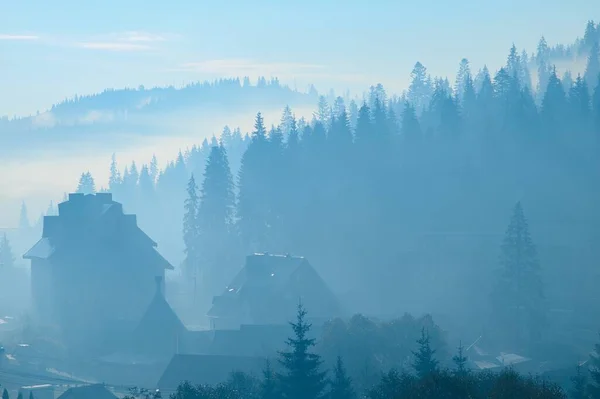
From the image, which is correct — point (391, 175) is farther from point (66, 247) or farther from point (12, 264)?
point (12, 264)

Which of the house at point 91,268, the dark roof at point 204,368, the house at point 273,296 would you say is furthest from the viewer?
the house at point 91,268

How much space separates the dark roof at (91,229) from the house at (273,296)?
1307cm

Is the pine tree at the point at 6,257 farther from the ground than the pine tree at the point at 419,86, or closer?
closer

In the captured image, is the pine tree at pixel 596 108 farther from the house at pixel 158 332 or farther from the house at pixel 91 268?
the house at pixel 158 332

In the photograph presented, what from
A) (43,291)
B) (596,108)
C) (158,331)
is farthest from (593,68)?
(158,331)

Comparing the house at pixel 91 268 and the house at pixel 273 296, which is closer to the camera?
the house at pixel 273 296

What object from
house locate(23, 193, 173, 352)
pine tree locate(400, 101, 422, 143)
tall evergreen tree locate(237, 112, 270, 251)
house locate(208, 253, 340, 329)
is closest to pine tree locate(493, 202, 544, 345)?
house locate(208, 253, 340, 329)

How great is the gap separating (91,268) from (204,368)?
32.1 metres

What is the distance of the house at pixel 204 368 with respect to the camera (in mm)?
64125

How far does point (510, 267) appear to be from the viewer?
83625mm

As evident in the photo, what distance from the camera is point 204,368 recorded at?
215ft

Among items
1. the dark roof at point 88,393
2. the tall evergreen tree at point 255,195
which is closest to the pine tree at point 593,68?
the tall evergreen tree at point 255,195

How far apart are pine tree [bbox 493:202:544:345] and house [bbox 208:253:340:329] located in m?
11.7

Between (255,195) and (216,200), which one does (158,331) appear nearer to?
(255,195)
